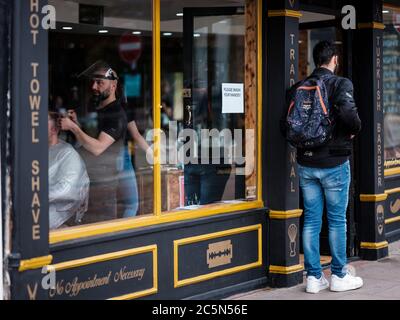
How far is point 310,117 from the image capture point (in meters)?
5.63

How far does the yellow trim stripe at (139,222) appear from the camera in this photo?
15.5 ft

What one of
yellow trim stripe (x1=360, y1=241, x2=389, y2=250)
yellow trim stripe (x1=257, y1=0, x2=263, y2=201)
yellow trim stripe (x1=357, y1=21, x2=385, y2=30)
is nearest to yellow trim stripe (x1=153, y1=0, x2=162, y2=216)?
yellow trim stripe (x1=257, y1=0, x2=263, y2=201)

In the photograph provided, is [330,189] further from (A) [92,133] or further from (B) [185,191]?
(A) [92,133]

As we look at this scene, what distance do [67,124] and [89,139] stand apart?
9.5 inches

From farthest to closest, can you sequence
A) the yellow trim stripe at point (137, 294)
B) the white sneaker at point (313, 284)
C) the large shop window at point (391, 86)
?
1. the large shop window at point (391, 86)
2. the white sneaker at point (313, 284)
3. the yellow trim stripe at point (137, 294)

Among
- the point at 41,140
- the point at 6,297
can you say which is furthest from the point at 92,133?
the point at 6,297

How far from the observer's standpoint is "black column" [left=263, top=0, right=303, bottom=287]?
20.2 ft

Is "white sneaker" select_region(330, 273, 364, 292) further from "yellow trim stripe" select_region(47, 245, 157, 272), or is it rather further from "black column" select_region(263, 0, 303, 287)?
"yellow trim stripe" select_region(47, 245, 157, 272)

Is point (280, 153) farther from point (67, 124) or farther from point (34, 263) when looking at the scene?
point (34, 263)

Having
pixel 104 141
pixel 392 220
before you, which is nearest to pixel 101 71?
pixel 104 141

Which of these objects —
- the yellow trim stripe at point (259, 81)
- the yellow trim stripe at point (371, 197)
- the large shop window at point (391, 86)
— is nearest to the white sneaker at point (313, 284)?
the yellow trim stripe at point (259, 81)

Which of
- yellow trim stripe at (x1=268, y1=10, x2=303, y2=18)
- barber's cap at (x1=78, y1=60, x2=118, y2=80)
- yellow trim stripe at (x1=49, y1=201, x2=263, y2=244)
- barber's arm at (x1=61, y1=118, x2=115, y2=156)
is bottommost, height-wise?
yellow trim stripe at (x1=49, y1=201, x2=263, y2=244)

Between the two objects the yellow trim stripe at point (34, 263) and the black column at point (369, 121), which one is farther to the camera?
the black column at point (369, 121)

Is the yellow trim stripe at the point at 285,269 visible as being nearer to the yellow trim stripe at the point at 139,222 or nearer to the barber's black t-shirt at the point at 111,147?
the yellow trim stripe at the point at 139,222
